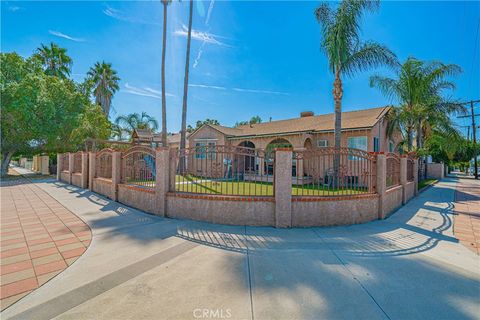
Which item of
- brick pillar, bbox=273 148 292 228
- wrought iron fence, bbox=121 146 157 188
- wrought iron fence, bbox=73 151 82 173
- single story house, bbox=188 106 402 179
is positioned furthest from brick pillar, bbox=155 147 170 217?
wrought iron fence, bbox=73 151 82 173

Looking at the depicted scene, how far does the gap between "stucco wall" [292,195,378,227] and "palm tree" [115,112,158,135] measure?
28.4m

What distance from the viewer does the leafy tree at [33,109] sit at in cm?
1585

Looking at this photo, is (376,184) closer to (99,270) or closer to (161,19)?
(99,270)

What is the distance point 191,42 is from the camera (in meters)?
17.1

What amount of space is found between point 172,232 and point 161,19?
1931cm

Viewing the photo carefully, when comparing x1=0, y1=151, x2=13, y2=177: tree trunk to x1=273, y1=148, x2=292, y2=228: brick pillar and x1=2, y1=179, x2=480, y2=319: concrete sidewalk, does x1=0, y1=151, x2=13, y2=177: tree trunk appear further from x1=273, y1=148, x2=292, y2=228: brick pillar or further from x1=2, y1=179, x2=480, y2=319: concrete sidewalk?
x1=273, y1=148, x2=292, y2=228: brick pillar

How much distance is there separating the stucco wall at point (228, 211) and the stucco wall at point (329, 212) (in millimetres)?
715

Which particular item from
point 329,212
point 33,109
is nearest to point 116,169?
point 329,212

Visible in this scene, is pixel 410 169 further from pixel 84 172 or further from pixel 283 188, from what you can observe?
pixel 84 172

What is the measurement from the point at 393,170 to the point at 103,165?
529 inches

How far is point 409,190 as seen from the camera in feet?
32.5

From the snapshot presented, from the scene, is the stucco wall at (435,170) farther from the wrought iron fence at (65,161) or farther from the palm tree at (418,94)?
the wrought iron fence at (65,161)

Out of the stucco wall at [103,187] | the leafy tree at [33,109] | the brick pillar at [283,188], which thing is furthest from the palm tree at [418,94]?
the leafy tree at [33,109]

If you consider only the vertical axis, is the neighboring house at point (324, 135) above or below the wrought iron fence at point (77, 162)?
above
